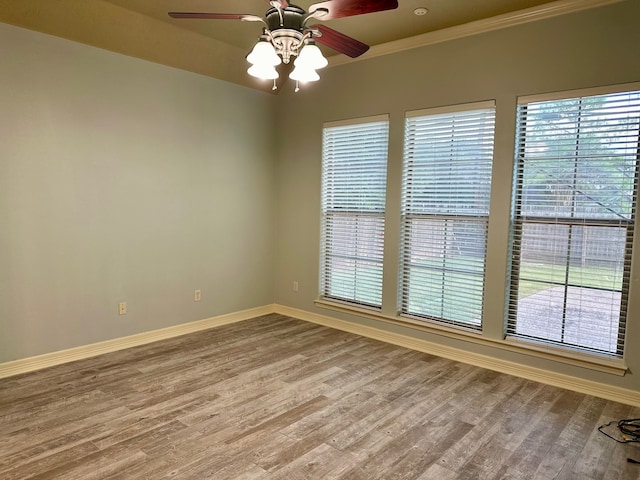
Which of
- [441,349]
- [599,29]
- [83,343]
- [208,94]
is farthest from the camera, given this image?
[208,94]

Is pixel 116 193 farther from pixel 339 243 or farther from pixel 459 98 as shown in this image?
pixel 459 98

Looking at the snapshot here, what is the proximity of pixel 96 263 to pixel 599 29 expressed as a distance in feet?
14.8

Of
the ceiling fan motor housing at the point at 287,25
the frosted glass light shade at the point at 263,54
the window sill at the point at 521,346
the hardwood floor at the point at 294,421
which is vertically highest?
the ceiling fan motor housing at the point at 287,25

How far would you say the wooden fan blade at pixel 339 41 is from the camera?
233cm

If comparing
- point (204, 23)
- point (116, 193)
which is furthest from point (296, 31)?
point (116, 193)

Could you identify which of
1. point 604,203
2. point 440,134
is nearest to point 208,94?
point 440,134

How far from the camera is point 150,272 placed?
4141 millimetres

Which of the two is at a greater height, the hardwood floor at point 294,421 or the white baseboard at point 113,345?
the white baseboard at point 113,345

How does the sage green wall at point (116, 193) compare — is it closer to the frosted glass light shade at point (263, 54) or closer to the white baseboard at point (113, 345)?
the white baseboard at point (113, 345)

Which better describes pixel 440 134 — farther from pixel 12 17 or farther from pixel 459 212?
pixel 12 17

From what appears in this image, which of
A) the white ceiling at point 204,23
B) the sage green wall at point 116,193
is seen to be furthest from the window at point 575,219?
the sage green wall at point 116,193

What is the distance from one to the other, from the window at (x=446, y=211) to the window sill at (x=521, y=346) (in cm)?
10

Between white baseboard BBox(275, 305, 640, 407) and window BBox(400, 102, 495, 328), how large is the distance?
0.28 meters

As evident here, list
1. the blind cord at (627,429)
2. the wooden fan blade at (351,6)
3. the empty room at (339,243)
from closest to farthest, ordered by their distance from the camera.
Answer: the wooden fan blade at (351,6) → the empty room at (339,243) → the blind cord at (627,429)
